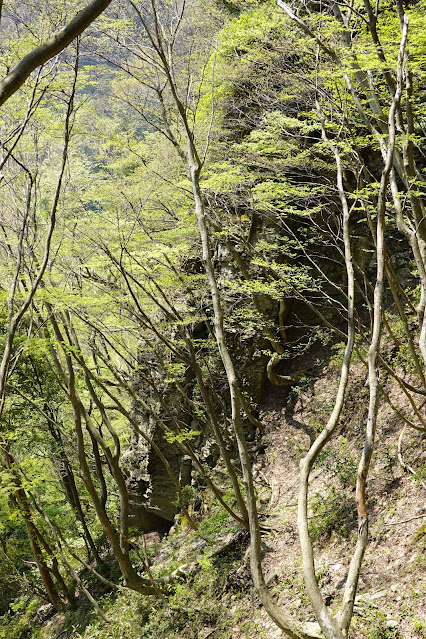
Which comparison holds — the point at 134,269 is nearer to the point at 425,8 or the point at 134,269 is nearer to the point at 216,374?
the point at 216,374

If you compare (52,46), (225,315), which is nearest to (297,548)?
(225,315)

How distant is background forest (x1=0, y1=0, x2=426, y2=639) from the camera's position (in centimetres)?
458

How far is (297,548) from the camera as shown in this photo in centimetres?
705

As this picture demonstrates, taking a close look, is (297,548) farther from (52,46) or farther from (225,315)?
(52,46)

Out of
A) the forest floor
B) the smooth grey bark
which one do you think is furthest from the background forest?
the smooth grey bark

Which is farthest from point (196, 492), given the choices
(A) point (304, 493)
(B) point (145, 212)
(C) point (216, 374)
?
(A) point (304, 493)

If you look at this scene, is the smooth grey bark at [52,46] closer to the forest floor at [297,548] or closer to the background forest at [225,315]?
the background forest at [225,315]

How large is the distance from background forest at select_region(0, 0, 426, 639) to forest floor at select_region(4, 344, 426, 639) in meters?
0.04

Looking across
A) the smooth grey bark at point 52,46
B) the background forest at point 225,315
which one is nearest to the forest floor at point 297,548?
the background forest at point 225,315

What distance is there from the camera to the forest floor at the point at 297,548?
5117 millimetres

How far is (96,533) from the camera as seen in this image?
13445mm

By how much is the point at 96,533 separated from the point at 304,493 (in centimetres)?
1313

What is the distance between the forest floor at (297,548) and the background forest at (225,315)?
0.04 metres

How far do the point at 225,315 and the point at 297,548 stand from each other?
5266 millimetres
